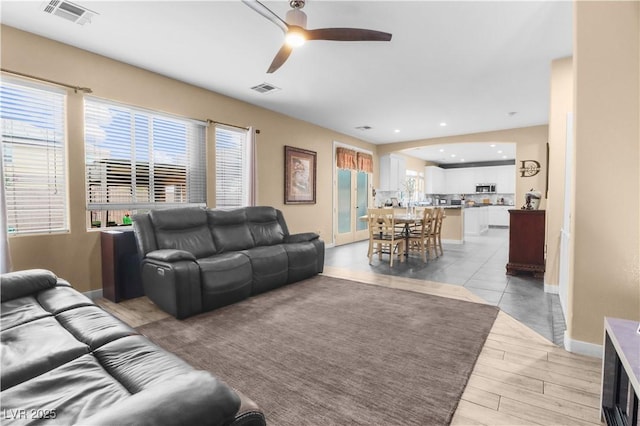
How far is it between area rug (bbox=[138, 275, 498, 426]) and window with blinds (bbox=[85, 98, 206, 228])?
5.94 feet

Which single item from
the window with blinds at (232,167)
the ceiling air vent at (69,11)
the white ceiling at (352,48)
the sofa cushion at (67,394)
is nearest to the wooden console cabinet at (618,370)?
the sofa cushion at (67,394)

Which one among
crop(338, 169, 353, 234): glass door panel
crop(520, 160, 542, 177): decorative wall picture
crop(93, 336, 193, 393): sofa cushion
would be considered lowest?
crop(93, 336, 193, 393): sofa cushion

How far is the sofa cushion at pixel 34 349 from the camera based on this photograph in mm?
1079

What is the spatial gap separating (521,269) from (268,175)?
14.0 feet

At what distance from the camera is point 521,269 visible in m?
4.41

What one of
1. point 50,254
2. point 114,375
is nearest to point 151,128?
point 50,254

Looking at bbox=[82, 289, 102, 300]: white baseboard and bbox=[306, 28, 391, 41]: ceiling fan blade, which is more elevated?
bbox=[306, 28, 391, 41]: ceiling fan blade

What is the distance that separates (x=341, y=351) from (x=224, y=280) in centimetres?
143

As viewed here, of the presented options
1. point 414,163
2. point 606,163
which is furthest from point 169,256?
point 414,163

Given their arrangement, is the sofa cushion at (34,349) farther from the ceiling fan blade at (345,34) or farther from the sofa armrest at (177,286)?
the ceiling fan blade at (345,34)

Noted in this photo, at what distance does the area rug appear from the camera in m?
1.65

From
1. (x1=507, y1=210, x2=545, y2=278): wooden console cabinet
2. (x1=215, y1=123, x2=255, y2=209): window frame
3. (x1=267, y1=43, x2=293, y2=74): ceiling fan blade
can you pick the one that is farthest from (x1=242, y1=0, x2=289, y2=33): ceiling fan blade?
(x1=507, y1=210, x2=545, y2=278): wooden console cabinet

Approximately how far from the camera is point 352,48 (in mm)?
3307

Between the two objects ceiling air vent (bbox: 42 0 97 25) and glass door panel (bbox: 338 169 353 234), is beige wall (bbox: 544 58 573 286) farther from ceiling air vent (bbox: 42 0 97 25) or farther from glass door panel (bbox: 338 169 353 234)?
ceiling air vent (bbox: 42 0 97 25)
